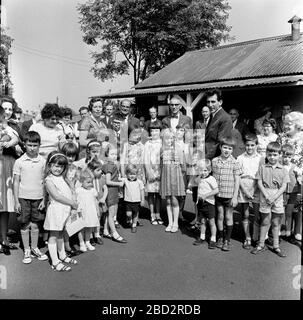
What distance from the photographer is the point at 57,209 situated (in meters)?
3.55

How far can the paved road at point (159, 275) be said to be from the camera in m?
2.96

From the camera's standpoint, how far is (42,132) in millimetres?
4145

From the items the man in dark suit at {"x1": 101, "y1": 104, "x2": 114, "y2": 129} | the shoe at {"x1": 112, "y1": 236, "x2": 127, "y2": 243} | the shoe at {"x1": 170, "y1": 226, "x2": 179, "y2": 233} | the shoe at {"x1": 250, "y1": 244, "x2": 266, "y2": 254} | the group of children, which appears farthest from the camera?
the man in dark suit at {"x1": 101, "y1": 104, "x2": 114, "y2": 129}

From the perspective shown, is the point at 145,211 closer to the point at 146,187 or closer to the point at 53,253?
the point at 146,187

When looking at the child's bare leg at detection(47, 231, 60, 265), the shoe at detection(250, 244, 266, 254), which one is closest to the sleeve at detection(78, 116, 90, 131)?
the child's bare leg at detection(47, 231, 60, 265)

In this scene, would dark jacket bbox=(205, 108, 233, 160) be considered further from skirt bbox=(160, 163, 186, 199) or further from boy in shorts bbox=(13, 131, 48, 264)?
boy in shorts bbox=(13, 131, 48, 264)

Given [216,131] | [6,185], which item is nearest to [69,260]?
[6,185]

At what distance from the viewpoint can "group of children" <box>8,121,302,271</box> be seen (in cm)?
367

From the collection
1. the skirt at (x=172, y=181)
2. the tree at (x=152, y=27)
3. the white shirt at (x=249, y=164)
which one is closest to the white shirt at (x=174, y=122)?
the skirt at (x=172, y=181)

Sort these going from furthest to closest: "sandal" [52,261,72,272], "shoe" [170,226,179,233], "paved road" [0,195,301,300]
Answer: "shoe" [170,226,179,233]
"sandal" [52,261,72,272]
"paved road" [0,195,301,300]

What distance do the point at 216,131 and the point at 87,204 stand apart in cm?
173

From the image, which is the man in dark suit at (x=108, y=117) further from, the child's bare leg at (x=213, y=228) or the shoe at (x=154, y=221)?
the child's bare leg at (x=213, y=228)

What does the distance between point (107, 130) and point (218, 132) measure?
5.23ft
